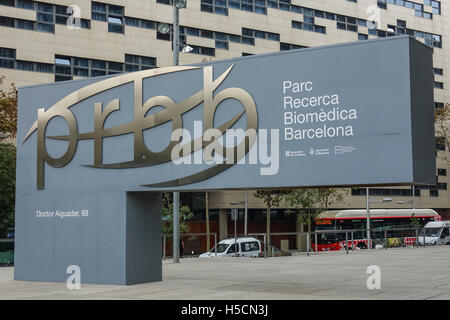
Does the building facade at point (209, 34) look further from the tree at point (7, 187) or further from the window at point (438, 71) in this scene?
the tree at point (7, 187)

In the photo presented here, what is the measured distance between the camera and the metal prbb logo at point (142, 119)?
15711 millimetres

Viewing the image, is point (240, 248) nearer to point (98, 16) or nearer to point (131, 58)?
point (131, 58)

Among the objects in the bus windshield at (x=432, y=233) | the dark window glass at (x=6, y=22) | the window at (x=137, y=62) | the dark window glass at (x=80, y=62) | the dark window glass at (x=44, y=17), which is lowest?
the bus windshield at (x=432, y=233)

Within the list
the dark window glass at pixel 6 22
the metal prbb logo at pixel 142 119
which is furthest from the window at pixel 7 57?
the metal prbb logo at pixel 142 119

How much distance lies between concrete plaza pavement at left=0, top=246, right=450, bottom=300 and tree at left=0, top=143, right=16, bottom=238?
12192mm

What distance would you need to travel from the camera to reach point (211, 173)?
1585cm

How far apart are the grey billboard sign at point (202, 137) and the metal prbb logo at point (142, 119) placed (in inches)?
1.2

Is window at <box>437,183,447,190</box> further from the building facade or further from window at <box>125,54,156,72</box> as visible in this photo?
window at <box>125,54,156,72</box>

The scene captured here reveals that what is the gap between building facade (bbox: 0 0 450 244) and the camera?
5088cm

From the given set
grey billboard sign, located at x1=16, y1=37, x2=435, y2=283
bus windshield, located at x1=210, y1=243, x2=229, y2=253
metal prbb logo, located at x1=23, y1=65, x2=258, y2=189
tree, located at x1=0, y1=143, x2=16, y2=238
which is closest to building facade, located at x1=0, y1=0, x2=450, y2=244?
tree, located at x1=0, y1=143, x2=16, y2=238

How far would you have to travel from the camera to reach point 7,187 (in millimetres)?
33094

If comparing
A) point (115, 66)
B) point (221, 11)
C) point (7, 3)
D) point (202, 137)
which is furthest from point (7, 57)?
→ point (202, 137)
